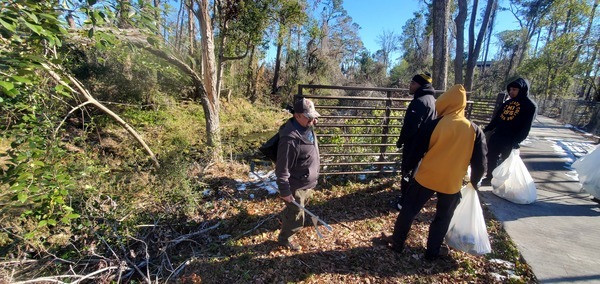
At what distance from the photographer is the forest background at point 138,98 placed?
2.33 m

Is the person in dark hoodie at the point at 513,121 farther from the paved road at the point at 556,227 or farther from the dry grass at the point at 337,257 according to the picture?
the dry grass at the point at 337,257

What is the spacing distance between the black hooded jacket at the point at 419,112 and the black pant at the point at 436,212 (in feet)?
2.72

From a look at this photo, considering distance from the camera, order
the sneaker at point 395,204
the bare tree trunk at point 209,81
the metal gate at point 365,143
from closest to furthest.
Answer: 1. the sneaker at point 395,204
2. the metal gate at point 365,143
3. the bare tree trunk at point 209,81

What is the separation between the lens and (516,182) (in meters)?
4.14

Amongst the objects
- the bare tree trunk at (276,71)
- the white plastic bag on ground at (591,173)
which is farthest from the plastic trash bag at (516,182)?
the bare tree trunk at (276,71)

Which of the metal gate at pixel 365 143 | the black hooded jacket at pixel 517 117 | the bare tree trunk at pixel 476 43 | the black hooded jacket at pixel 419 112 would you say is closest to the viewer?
the black hooded jacket at pixel 419 112

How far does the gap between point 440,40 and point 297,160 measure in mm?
5040

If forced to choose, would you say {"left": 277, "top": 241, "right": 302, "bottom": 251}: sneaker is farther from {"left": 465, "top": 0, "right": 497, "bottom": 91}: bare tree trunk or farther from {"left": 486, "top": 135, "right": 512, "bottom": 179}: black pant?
{"left": 465, "top": 0, "right": 497, "bottom": 91}: bare tree trunk

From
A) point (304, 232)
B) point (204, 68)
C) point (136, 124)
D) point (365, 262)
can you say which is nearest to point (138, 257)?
point (304, 232)

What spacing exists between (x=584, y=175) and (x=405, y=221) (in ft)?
12.4

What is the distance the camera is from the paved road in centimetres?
280

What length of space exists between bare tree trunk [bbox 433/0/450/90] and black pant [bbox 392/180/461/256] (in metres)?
4.06

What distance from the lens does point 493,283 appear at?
2670 mm

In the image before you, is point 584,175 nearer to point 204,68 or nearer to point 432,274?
point 432,274
